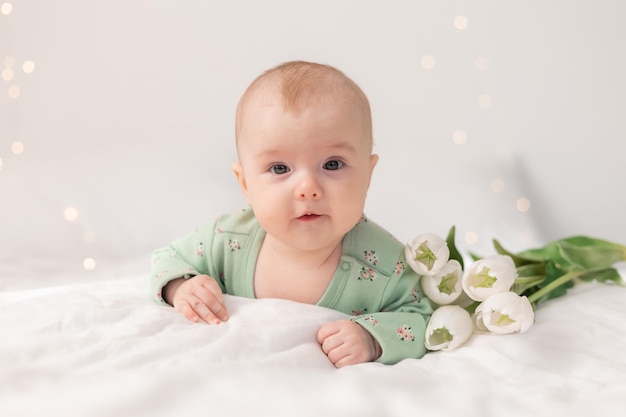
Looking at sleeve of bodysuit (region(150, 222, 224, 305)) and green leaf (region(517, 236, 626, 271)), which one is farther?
green leaf (region(517, 236, 626, 271))

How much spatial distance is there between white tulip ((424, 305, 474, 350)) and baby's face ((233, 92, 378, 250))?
22 centimetres

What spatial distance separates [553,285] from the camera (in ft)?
5.02

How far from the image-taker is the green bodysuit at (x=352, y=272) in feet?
4.37

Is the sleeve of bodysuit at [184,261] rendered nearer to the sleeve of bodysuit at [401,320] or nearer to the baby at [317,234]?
the baby at [317,234]

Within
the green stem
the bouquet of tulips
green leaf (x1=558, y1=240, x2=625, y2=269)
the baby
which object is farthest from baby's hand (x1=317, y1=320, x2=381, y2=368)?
green leaf (x1=558, y1=240, x2=625, y2=269)

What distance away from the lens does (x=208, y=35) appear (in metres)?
2.36

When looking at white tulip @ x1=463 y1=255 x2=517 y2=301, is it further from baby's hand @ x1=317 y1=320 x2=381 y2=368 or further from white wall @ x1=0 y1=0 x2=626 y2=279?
white wall @ x1=0 y1=0 x2=626 y2=279

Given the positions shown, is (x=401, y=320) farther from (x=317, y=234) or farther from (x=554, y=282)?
(x=554, y=282)

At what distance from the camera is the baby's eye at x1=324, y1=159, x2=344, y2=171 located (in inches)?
51.1

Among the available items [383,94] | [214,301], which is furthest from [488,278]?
[383,94]

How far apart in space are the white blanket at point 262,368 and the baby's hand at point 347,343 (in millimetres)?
20

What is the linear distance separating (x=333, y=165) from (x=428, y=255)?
24 centimetres

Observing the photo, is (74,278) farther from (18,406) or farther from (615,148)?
(615,148)

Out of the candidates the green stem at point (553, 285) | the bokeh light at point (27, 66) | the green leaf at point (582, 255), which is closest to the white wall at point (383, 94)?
the bokeh light at point (27, 66)
